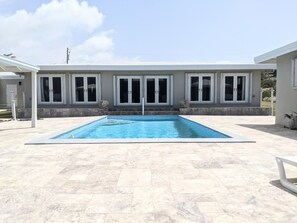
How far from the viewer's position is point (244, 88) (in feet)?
59.1

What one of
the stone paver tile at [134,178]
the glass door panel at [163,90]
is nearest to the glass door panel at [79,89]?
the glass door panel at [163,90]

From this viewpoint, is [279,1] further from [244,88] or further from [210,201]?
[210,201]

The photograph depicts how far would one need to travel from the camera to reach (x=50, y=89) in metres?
18.1

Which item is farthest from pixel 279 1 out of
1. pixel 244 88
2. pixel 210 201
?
pixel 210 201

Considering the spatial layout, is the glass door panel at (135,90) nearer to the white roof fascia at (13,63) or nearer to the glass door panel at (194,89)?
the glass door panel at (194,89)

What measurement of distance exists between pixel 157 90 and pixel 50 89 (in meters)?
7.08

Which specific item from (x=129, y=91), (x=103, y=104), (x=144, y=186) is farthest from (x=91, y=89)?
(x=144, y=186)

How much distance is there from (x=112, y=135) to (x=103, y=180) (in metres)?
6.43

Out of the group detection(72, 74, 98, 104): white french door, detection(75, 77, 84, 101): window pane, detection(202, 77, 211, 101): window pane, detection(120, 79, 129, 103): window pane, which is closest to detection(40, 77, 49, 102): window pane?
detection(72, 74, 98, 104): white french door

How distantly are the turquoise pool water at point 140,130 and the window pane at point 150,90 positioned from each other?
2573mm

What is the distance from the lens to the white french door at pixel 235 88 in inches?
704

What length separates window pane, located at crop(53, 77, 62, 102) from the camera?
18.1 m

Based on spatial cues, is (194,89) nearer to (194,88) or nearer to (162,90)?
(194,88)

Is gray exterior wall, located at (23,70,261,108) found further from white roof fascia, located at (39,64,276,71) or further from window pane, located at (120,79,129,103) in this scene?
white roof fascia, located at (39,64,276,71)
